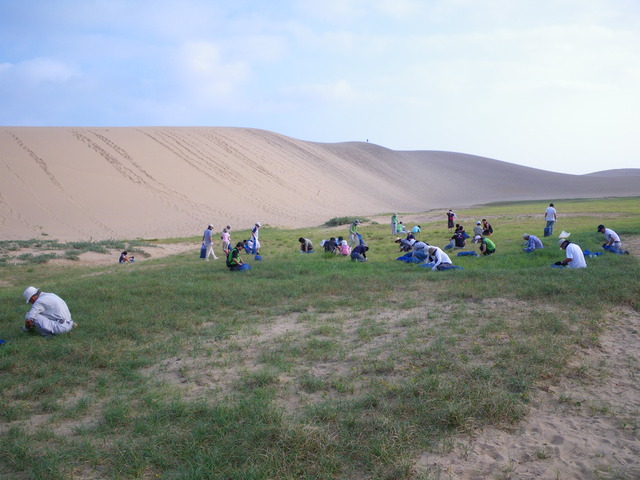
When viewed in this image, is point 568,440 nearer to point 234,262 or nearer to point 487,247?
point 234,262

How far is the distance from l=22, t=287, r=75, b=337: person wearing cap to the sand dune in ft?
70.8

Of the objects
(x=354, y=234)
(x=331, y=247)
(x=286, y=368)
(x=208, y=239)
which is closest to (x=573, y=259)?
(x=354, y=234)

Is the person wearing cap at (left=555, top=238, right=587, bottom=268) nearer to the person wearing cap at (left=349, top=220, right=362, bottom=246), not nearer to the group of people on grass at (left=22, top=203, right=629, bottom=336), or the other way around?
the group of people on grass at (left=22, top=203, right=629, bottom=336)

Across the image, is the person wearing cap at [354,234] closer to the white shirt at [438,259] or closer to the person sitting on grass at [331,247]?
the person sitting on grass at [331,247]

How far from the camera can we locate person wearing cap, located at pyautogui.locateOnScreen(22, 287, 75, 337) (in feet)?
24.6

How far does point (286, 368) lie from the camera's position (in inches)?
231

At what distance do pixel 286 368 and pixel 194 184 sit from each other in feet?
130

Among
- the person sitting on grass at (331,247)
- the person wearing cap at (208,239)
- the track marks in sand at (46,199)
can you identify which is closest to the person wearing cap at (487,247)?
the person sitting on grass at (331,247)

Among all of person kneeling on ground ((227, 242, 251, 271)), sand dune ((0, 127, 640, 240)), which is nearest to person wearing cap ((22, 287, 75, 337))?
person kneeling on ground ((227, 242, 251, 271))

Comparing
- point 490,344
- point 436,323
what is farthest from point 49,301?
point 490,344

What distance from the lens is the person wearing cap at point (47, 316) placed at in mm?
7484

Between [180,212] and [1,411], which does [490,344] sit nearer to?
[1,411]

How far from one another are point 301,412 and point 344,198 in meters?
48.8

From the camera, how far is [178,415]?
4.76 meters
